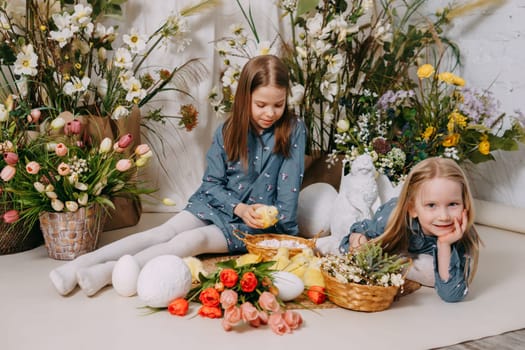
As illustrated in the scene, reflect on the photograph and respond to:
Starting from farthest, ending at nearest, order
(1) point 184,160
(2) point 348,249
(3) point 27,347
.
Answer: (1) point 184,160 → (2) point 348,249 → (3) point 27,347

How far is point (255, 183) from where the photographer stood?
276cm

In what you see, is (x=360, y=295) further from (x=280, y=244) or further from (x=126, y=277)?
(x=126, y=277)

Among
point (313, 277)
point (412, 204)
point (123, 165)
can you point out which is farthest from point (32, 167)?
point (412, 204)

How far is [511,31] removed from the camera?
3.38m

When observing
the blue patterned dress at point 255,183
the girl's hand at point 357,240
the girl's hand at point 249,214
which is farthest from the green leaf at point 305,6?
the girl's hand at point 357,240

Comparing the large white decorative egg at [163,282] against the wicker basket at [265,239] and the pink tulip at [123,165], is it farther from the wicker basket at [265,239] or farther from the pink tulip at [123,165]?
the pink tulip at [123,165]

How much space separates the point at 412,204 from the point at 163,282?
32.2 inches

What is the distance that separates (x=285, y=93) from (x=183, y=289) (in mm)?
969

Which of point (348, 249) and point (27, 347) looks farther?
point (348, 249)

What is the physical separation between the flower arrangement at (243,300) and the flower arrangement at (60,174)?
64 centimetres

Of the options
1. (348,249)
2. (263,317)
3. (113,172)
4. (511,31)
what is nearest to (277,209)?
(348,249)

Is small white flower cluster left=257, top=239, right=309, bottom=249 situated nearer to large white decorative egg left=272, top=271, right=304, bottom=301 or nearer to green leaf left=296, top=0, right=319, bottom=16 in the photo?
large white decorative egg left=272, top=271, right=304, bottom=301

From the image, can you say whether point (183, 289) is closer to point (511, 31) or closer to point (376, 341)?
point (376, 341)

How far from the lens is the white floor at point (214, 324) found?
1806 mm
